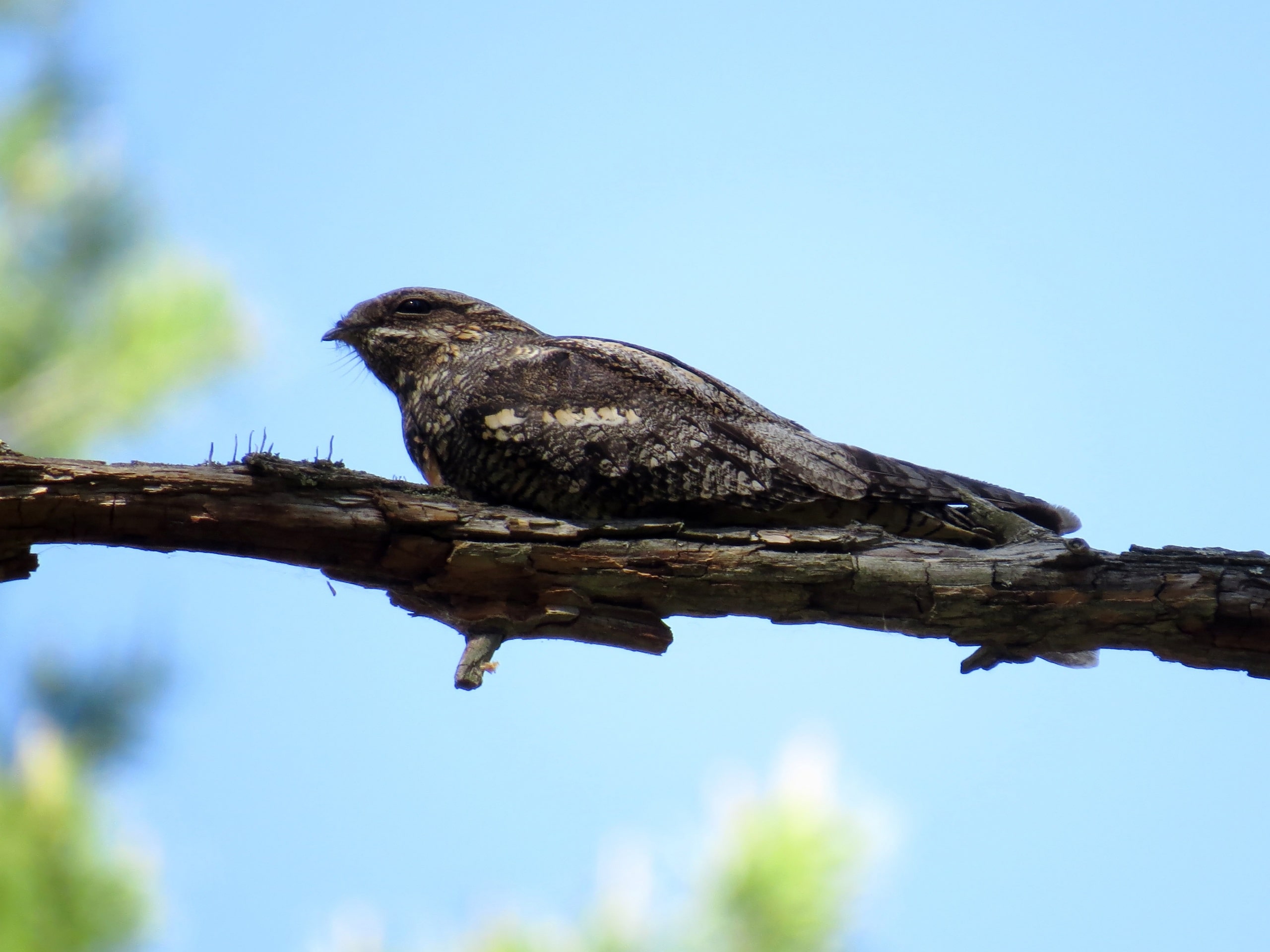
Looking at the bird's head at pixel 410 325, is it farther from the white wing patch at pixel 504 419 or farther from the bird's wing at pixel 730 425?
the white wing patch at pixel 504 419

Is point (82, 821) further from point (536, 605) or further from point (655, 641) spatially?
point (655, 641)

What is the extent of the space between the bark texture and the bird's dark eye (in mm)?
1092

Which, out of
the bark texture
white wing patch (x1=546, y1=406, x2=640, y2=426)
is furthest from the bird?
the bark texture

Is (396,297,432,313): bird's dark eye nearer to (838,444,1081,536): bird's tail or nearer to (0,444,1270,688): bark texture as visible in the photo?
(0,444,1270,688): bark texture

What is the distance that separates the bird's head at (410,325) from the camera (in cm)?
385

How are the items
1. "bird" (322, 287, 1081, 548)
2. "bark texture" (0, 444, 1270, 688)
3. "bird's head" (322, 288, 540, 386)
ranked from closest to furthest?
"bark texture" (0, 444, 1270, 688) < "bird" (322, 287, 1081, 548) < "bird's head" (322, 288, 540, 386)

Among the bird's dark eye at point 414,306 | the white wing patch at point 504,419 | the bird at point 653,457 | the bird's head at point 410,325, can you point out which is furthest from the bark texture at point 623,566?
the bird's dark eye at point 414,306

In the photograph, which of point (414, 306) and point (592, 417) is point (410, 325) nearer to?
point (414, 306)

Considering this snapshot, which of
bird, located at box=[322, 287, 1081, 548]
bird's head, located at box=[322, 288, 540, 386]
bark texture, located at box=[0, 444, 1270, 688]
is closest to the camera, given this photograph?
A: bark texture, located at box=[0, 444, 1270, 688]

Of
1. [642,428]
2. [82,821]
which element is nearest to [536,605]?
[642,428]

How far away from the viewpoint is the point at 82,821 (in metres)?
3.33

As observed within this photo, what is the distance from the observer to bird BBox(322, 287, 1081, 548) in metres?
3.13

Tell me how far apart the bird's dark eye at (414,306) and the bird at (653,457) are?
1.51ft

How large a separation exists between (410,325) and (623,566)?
1.41 m
